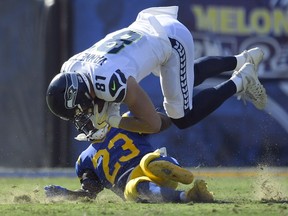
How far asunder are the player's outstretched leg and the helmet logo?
62 centimetres

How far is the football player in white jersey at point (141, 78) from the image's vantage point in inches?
219

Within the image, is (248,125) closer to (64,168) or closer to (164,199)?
(64,168)

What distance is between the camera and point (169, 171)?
18.2 ft

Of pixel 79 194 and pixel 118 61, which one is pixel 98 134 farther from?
pixel 118 61

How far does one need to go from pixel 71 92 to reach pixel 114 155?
2.24 ft

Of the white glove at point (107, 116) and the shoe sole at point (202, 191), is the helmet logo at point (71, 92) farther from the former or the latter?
the shoe sole at point (202, 191)

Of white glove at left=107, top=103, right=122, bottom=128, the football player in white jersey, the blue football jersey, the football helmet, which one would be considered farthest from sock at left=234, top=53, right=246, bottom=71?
the football helmet

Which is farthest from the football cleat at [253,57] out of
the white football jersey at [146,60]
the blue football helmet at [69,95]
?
the blue football helmet at [69,95]

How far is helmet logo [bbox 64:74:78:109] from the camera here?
5488 mm

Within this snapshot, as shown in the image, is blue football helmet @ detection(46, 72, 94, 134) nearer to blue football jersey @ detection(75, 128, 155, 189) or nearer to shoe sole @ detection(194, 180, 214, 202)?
blue football jersey @ detection(75, 128, 155, 189)

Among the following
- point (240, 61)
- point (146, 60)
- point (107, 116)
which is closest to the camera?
point (107, 116)

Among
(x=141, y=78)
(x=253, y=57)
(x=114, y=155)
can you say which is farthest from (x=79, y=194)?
(x=253, y=57)

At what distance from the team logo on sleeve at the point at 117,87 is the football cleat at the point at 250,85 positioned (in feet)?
5.18

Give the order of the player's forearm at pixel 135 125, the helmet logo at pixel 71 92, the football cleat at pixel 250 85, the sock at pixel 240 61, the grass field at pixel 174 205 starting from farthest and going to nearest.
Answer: the sock at pixel 240 61 < the football cleat at pixel 250 85 < the player's forearm at pixel 135 125 < the helmet logo at pixel 71 92 < the grass field at pixel 174 205
